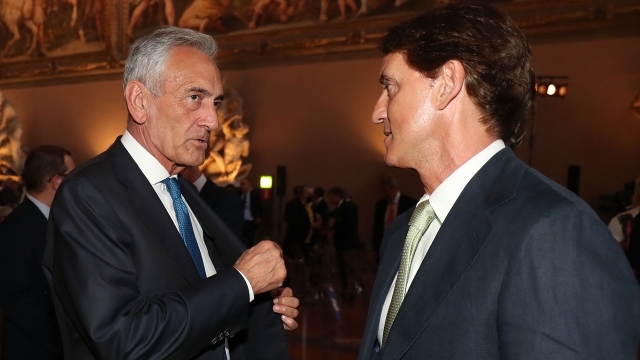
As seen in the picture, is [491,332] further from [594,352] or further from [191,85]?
[191,85]

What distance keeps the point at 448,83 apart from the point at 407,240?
0.46 metres

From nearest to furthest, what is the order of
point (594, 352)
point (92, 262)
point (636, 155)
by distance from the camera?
point (594, 352)
point (92, 262)
point (636, 155)

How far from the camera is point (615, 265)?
1.46 meters

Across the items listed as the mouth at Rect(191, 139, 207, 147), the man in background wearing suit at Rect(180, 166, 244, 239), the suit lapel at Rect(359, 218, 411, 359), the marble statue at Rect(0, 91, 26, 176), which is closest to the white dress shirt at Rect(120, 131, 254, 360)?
the mouth at Rect(191, 139, 207, 147)

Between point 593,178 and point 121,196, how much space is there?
39.5 feet

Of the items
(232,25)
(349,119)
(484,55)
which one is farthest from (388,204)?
(484,55)

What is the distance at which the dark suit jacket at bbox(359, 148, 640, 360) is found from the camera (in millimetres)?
1431

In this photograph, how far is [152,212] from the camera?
7.63 ft

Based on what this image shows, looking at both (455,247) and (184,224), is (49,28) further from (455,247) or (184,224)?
(455,247)

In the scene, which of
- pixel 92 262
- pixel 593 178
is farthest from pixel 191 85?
pixel 593 178

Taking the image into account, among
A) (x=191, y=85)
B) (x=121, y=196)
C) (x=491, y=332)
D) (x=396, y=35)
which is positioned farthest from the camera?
(x=191, y=85)

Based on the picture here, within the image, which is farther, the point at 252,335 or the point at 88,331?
the point at 252,335

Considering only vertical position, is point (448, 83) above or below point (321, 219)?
above

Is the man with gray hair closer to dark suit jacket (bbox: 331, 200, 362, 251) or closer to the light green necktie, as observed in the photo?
the light green necktie
